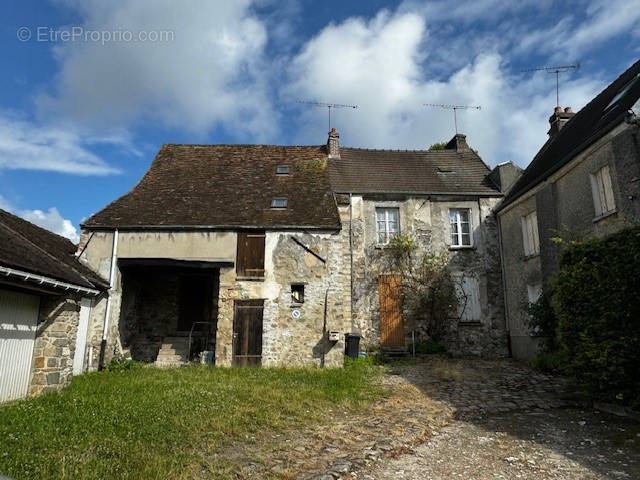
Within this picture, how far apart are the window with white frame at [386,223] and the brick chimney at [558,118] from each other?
21.4 ft

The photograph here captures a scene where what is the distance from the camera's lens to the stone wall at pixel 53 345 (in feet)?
26.8

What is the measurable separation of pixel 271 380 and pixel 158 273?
21.4 ft

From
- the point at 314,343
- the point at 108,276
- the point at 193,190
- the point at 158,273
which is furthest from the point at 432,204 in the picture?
the point at 108,276

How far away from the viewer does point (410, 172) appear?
16.2m

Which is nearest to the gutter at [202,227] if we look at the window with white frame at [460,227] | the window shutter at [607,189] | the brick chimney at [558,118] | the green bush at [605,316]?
the window with white frame at [460,227]

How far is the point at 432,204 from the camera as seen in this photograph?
49.2 feet

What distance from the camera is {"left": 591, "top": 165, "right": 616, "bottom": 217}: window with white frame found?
9656 mm

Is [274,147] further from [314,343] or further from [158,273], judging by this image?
[314,343]

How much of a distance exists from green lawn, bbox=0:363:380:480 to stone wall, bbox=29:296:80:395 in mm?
374

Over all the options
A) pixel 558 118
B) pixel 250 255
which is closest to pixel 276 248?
pixel 250 255

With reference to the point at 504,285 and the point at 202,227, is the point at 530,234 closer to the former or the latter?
the point at 504,285

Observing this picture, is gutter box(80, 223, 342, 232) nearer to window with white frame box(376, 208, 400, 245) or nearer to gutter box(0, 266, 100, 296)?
window with white frame box(376, 208, 400, 245)

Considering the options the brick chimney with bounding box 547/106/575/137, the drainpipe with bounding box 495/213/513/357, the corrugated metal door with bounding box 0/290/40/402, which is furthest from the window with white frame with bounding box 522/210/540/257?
the corrugated metal door with bounding box 0/290/40/402

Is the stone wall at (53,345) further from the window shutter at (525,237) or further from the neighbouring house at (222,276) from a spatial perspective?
the window shutter at (525,237)
